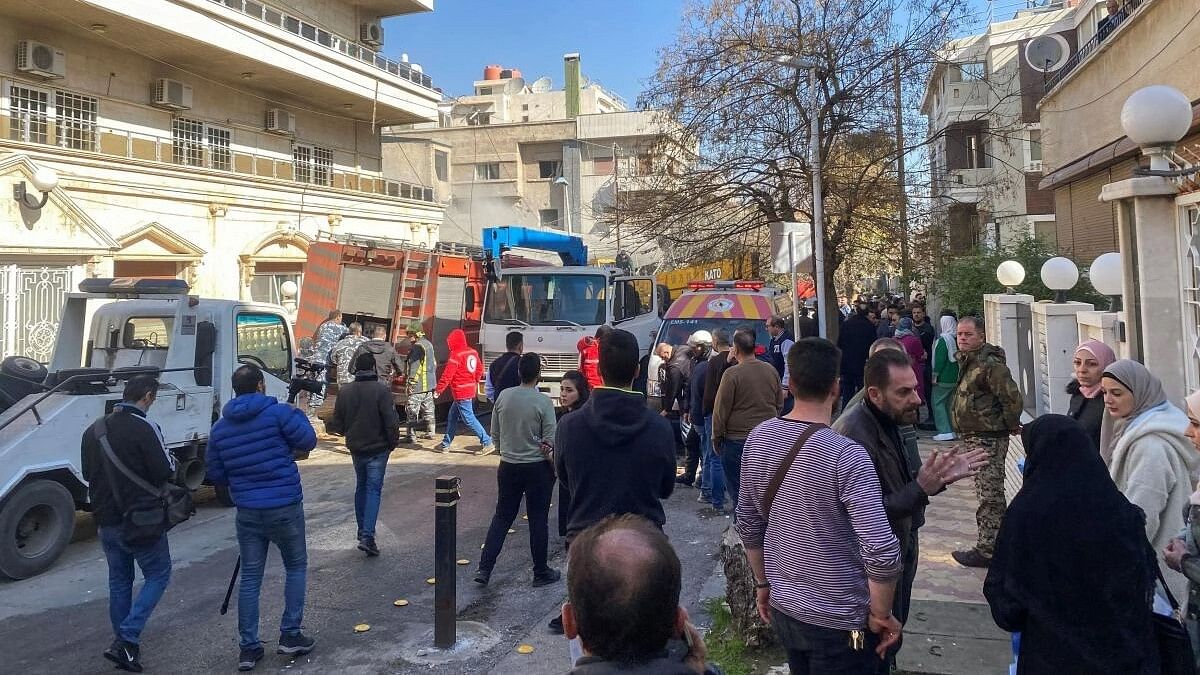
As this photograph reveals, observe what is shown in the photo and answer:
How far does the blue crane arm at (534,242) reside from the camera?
17.9 m

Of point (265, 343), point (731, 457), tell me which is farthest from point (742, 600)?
point (265, 343)

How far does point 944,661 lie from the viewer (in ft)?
14.6

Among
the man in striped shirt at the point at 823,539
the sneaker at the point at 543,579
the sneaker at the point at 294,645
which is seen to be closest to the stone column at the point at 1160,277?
the man in striped shirt at the point at 823,539

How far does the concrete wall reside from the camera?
9727 mm

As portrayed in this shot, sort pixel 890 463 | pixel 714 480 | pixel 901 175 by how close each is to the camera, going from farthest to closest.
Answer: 1. pixel 901 175
2. pixel 714 480
3. pixel 890 463

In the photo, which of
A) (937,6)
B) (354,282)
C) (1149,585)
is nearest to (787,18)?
(937,6)

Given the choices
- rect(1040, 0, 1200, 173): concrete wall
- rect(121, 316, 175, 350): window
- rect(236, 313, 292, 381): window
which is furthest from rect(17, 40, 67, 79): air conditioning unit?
rect(1040, 0, 1200, 173): concrete wall

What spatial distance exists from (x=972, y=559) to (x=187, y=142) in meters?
21.4

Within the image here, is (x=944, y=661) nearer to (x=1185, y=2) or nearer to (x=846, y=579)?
(x=846, y=579)

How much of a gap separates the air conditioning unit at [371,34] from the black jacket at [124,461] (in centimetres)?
2538

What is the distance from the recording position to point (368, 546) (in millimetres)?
6977

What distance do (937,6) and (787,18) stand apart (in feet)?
8.99

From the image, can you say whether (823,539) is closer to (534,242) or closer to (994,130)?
(994,130)

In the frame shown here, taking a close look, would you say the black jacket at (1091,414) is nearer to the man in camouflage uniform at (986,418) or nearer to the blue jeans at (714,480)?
the man in camouflage uniform at (986,418)
